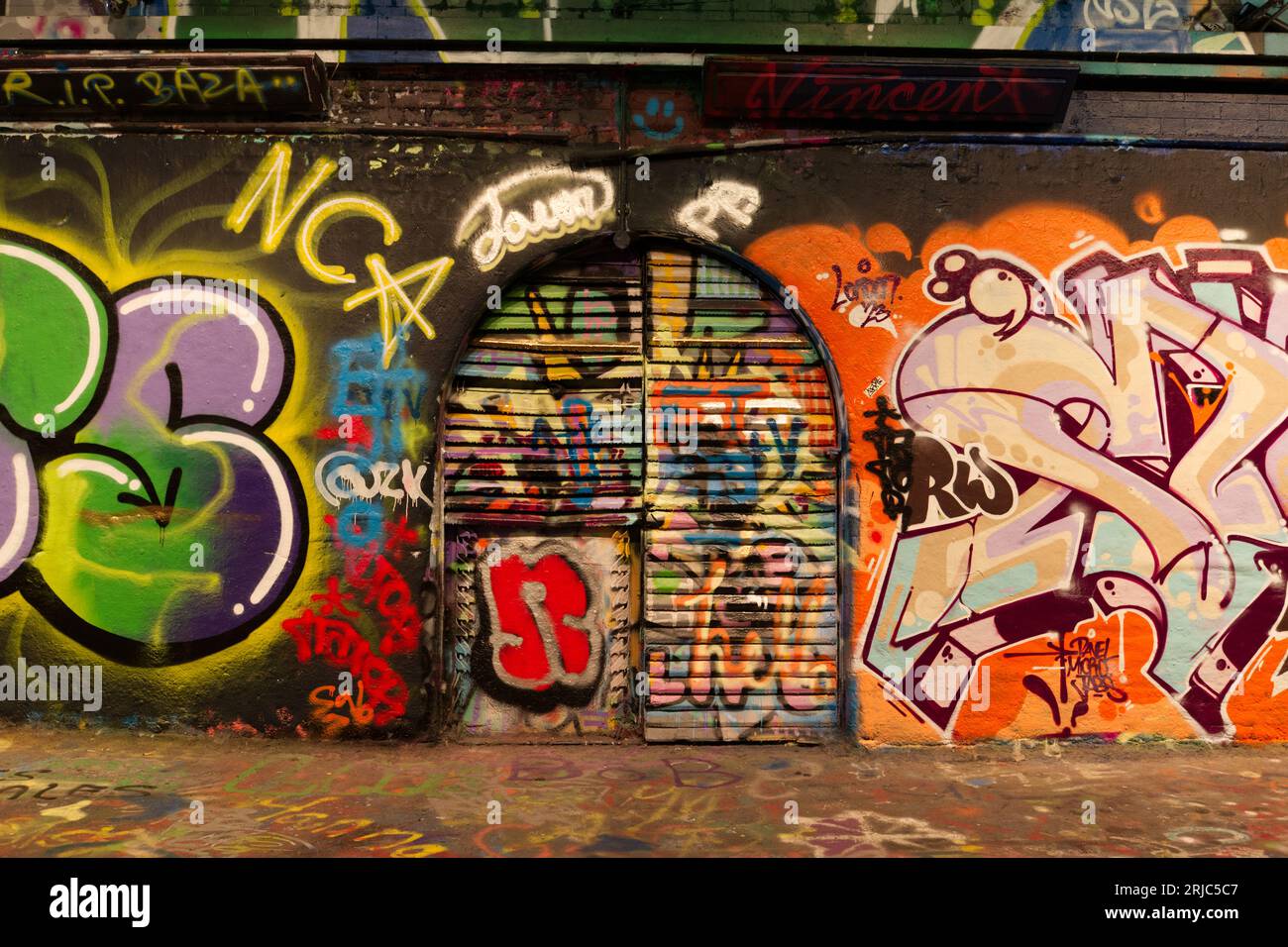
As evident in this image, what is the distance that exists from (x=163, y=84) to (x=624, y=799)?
478cm

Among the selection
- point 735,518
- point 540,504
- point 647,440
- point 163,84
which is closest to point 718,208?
point 647,440

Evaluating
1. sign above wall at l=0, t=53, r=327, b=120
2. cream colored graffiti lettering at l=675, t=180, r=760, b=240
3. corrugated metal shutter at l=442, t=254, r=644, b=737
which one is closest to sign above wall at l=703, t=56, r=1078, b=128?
cream colored graffiti lettering at l=675, t=180, r=760, b=240

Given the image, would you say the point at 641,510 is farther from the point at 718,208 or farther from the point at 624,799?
the point at 718,208

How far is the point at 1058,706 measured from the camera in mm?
6062

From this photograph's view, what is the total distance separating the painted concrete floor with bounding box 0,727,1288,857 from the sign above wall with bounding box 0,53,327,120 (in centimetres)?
366

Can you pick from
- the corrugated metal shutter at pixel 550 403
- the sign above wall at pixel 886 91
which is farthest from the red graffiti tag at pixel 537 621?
the sign above wall at pixel 886 91

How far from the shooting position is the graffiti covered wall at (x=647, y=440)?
595 centimetres

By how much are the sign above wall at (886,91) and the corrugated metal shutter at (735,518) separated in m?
0.98

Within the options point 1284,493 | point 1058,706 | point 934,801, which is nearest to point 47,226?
point 934,801

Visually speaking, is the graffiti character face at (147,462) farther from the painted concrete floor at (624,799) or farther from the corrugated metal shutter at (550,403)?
the corrugated metal shutter at (550,403)

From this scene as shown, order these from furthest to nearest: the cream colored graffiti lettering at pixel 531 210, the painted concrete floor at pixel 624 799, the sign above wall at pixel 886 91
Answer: the cream colored graffiti lettering at pixel 531 210 → the sign above wall at pixel 886 91 → the painted concrete floor at pixel 624 799

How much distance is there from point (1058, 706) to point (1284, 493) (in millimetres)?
1896

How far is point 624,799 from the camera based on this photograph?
5.16 m

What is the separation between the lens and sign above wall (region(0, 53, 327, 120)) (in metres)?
5.86
